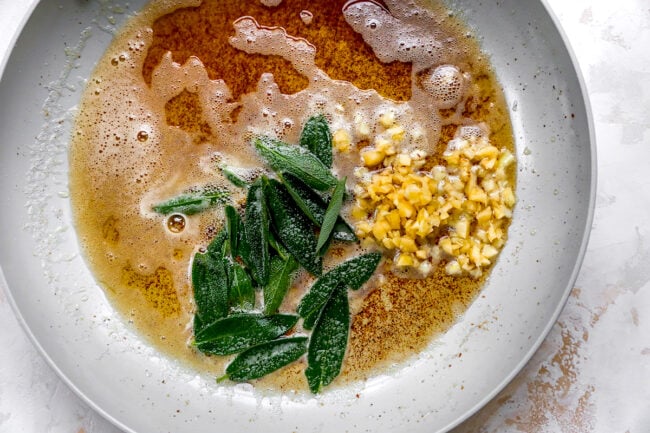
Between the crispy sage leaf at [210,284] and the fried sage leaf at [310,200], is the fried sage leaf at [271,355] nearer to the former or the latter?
the crispy sage leaf at [210,284]

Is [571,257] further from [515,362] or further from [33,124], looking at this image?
[33,124]

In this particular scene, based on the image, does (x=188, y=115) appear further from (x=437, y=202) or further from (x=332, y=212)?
(x=437, y=202)

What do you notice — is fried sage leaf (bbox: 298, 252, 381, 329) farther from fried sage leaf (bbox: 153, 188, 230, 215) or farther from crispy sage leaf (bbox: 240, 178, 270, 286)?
fried sage leaf (bbox: 153, 188, 230, 215)

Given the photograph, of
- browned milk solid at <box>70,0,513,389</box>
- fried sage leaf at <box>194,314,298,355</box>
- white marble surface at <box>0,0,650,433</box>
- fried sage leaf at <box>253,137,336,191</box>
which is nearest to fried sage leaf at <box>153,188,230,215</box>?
browned milk solid at <box>70,0,513,389</box>

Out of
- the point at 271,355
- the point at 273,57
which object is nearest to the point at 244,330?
the point at 271,355

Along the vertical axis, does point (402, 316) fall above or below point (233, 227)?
below

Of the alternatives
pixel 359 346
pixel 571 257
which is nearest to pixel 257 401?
pixel 359 346
